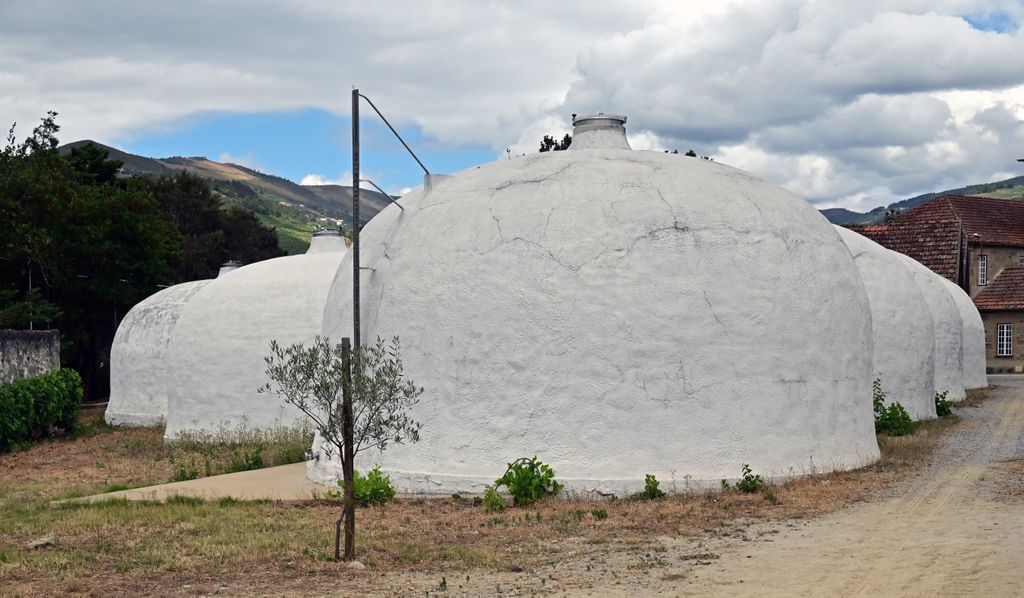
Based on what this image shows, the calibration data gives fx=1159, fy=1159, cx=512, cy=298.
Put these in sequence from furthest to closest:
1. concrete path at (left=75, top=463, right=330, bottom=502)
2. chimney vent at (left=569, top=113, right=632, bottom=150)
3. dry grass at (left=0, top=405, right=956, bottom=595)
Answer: chimney vent at (left=569, top=113, right=632, bottom=150) → concrete path at (left=75, top=463, right=330, bottom=502) → dry grass at (left=0, top=405, right=956, bottom=595)

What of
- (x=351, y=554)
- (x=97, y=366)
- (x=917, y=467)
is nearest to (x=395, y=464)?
(x=351, y=554)

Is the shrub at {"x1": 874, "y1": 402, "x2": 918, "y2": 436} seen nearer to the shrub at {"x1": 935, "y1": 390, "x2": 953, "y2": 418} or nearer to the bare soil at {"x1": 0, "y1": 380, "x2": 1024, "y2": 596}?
the shrub at {"x1": 935, "y1": 390, "x2": 953, "y2": 418}

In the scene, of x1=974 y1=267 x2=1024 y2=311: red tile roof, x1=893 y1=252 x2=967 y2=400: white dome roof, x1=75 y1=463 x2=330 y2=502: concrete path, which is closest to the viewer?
x1=75 y1=463 x2=330 y2=502: concrete path

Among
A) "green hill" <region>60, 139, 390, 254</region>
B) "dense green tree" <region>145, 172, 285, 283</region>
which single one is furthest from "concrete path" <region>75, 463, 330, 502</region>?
"green hill" <region>60, 139, 390, 254</region>

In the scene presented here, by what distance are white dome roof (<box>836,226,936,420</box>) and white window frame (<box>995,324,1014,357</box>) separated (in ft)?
85.3

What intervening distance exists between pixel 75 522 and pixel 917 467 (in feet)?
39.4

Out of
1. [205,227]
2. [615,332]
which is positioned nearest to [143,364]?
[615,332]

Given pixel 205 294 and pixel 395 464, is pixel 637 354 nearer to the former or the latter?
pixel 395 464

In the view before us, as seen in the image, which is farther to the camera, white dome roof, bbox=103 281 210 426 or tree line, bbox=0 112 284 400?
tree line, bbox=0 112 284 400

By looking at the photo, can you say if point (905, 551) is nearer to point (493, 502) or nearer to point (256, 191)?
point (493, 502)

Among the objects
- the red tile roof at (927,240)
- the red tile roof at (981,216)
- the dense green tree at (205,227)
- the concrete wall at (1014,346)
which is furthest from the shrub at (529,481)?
the red tile roof at (981,216)

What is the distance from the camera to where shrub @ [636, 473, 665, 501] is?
586 inches

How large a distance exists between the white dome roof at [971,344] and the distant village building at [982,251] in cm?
1266

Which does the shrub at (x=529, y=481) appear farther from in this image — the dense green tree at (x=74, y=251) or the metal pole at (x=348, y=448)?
the dense green tree at (x=74, y=251)
